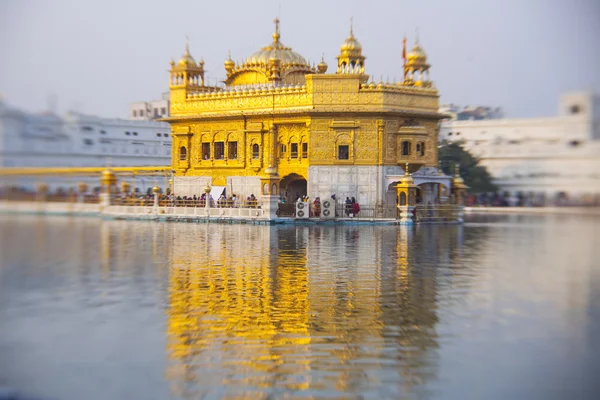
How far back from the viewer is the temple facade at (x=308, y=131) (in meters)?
36.1

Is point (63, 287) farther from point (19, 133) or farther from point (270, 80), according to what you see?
point (270, 80)

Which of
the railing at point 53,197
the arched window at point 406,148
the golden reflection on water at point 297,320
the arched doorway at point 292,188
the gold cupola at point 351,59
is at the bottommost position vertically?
the golden reflection on water at point 297,320

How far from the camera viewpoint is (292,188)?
4012 cm

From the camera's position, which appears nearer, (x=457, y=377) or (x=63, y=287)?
(x=457, y=377)

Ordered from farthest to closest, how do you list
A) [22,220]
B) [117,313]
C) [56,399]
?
1. [22,220]
2. [117,313]
3. [56,399]

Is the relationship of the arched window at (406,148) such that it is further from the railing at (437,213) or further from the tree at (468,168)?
the tree at (468,168)

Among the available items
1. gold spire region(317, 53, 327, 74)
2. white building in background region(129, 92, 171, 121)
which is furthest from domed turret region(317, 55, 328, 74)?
white building in background region(129, 92, 171, 121)

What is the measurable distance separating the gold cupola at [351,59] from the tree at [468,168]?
21.8m

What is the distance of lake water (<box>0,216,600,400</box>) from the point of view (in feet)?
29.0

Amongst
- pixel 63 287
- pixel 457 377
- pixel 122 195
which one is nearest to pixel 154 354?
pixel 457 377

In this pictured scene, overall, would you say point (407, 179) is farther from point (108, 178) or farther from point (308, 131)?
point (108, 178)

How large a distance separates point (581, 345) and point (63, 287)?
8.82 meters

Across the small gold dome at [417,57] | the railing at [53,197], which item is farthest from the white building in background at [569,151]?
the small gold dome at [417,57]

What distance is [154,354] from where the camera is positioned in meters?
9.86
